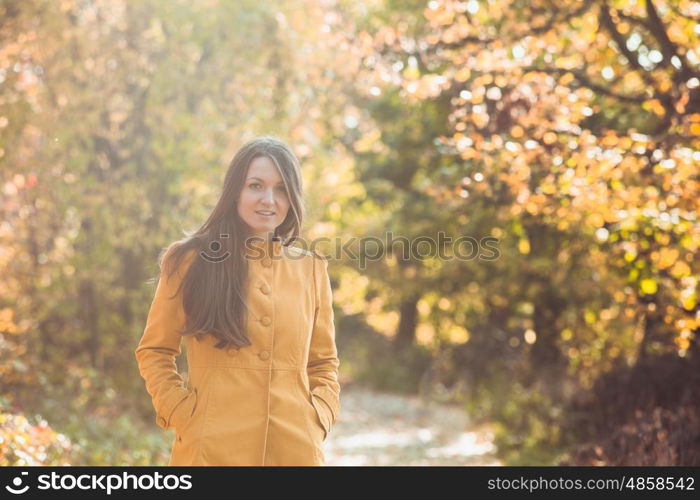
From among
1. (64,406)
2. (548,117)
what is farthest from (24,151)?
(548,117)

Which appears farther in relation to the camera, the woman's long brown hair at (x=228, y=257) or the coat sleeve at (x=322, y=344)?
the coat sleeve at (x=322, y=344)

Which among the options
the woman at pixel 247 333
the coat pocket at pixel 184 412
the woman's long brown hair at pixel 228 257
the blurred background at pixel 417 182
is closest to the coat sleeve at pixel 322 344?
the woman at pixel 247 333

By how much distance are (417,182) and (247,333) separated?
963 centimetres

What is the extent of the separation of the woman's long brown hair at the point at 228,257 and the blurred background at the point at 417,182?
263 cm

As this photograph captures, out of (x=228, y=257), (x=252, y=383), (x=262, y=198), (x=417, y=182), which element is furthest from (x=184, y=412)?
(x=417, y=182)

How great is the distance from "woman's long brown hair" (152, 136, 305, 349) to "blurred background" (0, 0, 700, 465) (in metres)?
2.63

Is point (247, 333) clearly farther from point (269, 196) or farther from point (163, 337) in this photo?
point (269, 196)

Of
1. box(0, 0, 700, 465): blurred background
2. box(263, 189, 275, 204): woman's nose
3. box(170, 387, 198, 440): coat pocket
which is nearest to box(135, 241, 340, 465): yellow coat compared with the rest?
box(170, 387, 198, 440): coat pocket

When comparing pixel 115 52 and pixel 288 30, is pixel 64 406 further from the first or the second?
pixel 288 30

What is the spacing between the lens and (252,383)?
2730mm

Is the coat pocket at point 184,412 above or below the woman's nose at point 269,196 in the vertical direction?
below

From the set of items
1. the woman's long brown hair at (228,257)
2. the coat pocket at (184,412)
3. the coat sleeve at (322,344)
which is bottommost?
the coat pocket at (184,412)

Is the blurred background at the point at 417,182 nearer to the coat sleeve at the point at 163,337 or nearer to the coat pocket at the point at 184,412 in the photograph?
the coat sleeve at the point at 163,337

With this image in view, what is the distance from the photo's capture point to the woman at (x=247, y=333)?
2.70 meters
